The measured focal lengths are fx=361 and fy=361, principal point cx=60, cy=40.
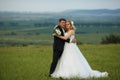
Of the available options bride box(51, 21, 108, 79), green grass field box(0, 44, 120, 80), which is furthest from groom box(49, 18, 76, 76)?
green grass field box(0, 44, 120, 80)

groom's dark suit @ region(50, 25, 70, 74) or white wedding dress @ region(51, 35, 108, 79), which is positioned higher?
groom's dark suit @ region(50, 25, 70, 74)

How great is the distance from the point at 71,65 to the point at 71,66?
4 cm

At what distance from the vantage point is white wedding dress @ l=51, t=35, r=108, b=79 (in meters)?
13.0

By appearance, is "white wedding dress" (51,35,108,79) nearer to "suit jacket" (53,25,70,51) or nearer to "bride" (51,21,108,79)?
"bride" (51,21,108,79)

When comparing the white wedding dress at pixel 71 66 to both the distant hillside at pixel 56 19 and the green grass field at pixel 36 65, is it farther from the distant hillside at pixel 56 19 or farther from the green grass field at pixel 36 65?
the distant hillside at pixel 56 19

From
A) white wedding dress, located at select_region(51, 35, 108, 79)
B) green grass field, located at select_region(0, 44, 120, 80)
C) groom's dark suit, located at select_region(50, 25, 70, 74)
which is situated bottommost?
green grass field, located at select_region(0, 44, 120, 80)

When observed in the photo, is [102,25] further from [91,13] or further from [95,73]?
[95,73]

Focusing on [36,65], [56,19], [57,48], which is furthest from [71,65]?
[56,19]

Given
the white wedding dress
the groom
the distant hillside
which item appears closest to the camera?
the white wedding dress

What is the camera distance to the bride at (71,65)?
13.0 m

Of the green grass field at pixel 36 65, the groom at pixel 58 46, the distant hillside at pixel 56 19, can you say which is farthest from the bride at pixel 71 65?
the distant hillside at pixel 56 19

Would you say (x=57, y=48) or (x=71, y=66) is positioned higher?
(x=57, y=48)

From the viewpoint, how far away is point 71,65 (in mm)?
13195

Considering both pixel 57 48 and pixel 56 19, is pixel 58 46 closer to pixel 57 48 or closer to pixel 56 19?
pixel 57 48
